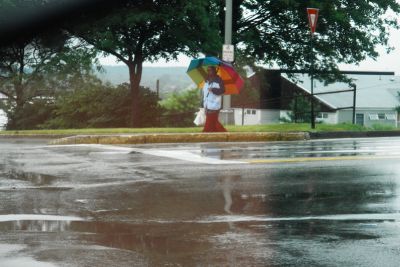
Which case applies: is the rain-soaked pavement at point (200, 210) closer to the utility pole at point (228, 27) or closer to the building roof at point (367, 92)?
the utility pole at point (228, 27)

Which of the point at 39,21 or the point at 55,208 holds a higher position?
the point at 39,21

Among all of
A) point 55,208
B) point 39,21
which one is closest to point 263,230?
point 55,208

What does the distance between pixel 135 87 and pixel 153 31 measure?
10.9 feet

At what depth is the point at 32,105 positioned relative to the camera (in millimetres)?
37312

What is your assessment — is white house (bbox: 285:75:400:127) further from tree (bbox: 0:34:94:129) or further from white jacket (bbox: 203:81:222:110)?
white jacket (bbox: 203:81:222:110)

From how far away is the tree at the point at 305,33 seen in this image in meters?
29.2

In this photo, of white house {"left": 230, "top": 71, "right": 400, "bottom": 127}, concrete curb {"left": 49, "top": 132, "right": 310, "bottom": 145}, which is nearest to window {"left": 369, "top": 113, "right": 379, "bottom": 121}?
white house {"left": 230, "top": 71, "right": 400, "bottom": 127}

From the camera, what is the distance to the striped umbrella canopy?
660 inches

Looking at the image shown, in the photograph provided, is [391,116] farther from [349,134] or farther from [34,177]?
[34,177]

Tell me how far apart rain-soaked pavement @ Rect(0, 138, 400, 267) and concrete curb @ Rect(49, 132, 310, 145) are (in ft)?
10.3

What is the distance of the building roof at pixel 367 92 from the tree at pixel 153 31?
3328 cm

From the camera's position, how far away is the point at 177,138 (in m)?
14.7

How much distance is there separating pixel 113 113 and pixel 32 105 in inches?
308

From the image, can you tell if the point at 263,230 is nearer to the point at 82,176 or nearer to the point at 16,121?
the point at 82,176
